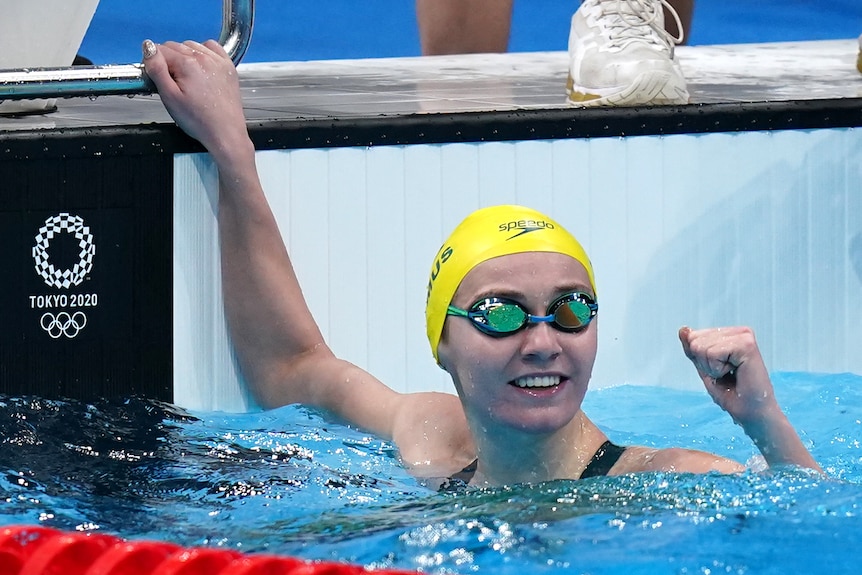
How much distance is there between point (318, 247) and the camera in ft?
10.5

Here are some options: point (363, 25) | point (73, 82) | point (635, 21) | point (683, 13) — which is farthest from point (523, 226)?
point (363, 25)

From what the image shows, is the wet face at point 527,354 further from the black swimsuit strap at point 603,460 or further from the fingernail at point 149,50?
the fingernail at point 149,50

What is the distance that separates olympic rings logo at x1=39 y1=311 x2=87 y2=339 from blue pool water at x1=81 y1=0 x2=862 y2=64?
5016 mm

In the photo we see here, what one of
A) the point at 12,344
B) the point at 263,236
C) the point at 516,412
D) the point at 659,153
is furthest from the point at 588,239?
the point at 12,344

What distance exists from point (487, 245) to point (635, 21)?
4.35 feet

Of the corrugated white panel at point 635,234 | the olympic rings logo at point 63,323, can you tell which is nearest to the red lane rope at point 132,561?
the olympic rings logo at point 63,323

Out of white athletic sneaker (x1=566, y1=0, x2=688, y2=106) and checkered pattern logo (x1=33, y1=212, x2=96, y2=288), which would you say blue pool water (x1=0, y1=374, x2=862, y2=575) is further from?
white athletic sneaker (x1=566, y1=0, x2=688, y2=106)

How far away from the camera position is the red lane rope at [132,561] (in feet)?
5.51

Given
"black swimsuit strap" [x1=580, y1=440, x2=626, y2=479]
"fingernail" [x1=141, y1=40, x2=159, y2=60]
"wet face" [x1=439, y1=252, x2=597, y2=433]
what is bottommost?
"black swimsuit strap" [x1=580, y1=440, x2=626, y2=479]

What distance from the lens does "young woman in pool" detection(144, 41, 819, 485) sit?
2.18m

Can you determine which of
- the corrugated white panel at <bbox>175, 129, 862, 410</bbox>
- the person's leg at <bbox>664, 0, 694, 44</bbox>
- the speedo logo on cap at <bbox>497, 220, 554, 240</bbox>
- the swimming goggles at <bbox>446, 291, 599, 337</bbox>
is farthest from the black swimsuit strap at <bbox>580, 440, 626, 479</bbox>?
the person's leg at <bbox>664, 0, 694, 44</bbox>

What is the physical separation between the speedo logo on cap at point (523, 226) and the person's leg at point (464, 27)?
8.53 ft

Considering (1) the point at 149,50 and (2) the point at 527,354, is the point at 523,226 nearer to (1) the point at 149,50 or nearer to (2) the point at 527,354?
(2) the point at 527,354

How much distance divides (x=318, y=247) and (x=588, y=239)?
2.21 ft
